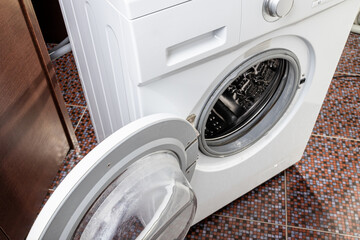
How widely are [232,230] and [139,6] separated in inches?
36.7

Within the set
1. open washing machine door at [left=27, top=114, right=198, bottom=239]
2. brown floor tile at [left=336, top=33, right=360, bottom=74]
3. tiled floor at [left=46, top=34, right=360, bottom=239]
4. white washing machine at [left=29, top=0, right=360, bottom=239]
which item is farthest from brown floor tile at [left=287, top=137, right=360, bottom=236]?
open washing machine door at [left=27, top=114, right=198, bottom=239]

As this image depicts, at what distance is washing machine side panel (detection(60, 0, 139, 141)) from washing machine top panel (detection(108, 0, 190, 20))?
0.03 m

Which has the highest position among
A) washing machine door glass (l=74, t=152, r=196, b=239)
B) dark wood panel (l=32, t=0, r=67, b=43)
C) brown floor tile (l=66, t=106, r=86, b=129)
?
washing machine door glass (l=74, t=152, r=196, b=239)

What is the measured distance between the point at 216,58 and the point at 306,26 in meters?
0.26

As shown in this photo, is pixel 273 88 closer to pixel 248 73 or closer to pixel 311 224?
pixel 248 73

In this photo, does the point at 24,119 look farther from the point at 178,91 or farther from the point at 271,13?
the point at 271,13

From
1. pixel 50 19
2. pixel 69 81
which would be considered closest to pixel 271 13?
pixel 69 81

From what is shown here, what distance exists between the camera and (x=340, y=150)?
→ 157 centimetres

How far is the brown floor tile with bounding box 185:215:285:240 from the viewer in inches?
52.6

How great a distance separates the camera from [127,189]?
29.4 inches

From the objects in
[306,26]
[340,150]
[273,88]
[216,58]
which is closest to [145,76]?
[216,58]

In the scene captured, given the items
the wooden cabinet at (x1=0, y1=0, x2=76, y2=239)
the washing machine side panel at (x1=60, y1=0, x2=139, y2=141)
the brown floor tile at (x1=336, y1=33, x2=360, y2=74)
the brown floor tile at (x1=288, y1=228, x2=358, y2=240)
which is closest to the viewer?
the washing machine side panel at (x1=60, y1=0, x2=139, y2=141)

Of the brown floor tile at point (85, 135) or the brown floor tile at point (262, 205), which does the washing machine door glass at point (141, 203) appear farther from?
the brown floor tile at point (85, 135)

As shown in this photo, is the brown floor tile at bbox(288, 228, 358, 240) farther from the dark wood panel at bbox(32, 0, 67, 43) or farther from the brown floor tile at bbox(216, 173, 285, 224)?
the dark wood panel at bbox(32, 0, 67, 43)
